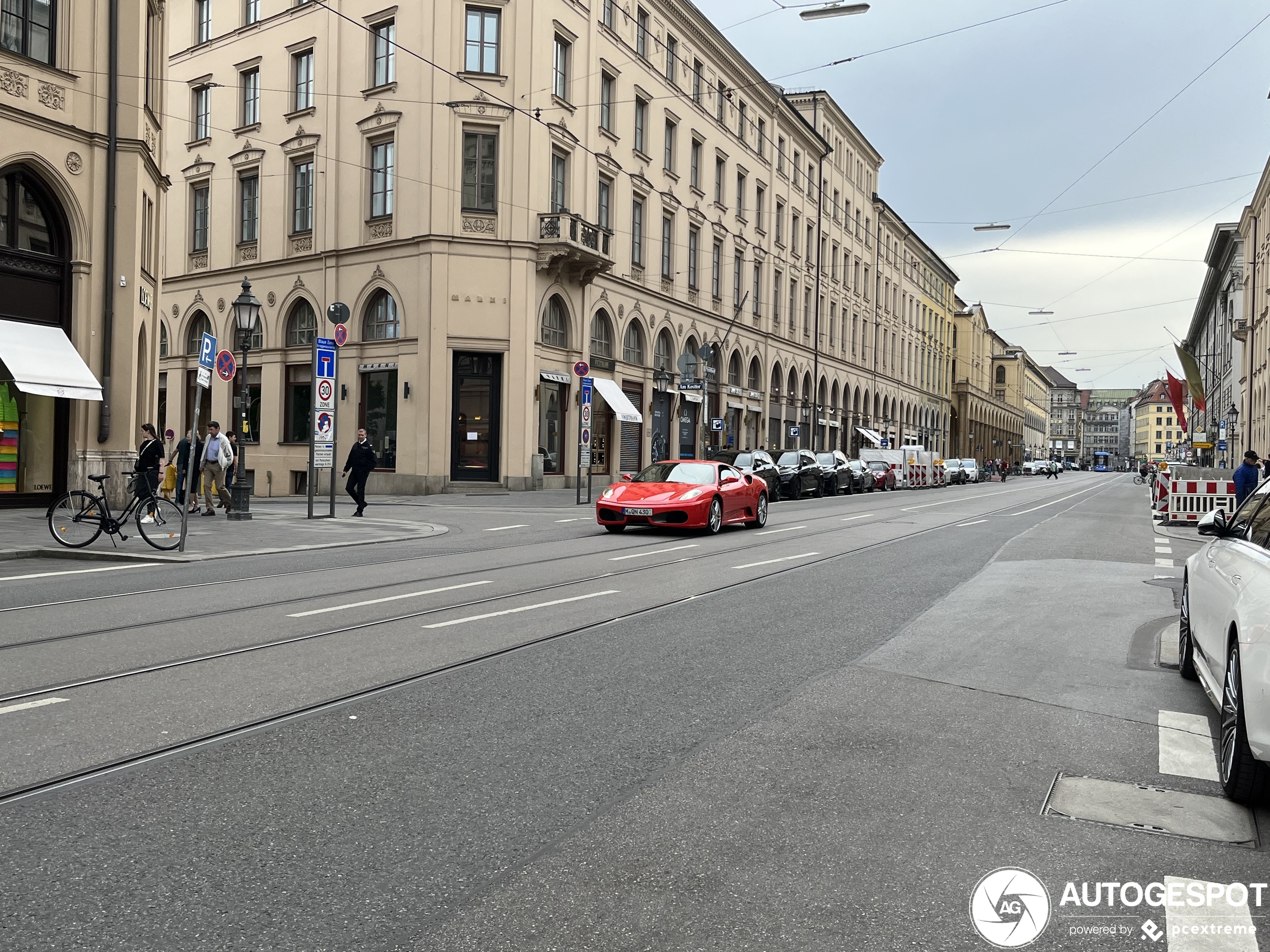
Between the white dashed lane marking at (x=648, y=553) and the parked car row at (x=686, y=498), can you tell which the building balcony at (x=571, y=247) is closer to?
the parked car row at (x=686, y=498)

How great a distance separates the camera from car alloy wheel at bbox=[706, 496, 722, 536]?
722 inches

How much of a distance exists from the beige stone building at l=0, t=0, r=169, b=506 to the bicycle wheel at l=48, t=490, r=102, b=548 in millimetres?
5457

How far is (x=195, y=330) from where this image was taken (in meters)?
41.6

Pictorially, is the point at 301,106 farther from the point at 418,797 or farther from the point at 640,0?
the point at 418,797

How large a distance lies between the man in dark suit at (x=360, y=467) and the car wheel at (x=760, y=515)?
7.76 metres

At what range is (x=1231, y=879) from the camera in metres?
3.57

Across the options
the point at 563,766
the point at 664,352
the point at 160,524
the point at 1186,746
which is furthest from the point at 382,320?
the point at 1186,746

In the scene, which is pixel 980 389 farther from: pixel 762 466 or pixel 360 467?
pixel 360 467

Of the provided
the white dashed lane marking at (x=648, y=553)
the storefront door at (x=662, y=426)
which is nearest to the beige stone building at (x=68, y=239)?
the white dashed lane marking at (x=648, y=553)

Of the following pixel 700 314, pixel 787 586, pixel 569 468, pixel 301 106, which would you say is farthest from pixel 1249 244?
pixel 787 586

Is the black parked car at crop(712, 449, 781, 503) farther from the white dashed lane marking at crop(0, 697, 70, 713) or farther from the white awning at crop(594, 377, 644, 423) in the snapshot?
the white dashed lane marking at crop(0, 697, 70, 713)

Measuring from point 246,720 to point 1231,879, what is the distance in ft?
14.0

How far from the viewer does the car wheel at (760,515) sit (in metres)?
20.3

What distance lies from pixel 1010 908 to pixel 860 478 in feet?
138
